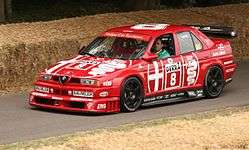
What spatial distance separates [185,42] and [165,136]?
16.0 feet

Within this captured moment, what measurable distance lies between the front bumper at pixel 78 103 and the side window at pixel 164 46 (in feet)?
5.31

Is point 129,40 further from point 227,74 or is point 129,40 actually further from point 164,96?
point 227,74

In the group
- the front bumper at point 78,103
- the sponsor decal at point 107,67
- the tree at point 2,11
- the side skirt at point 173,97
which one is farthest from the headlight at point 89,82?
the tree at point 2,11

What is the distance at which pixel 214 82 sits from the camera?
618 inches

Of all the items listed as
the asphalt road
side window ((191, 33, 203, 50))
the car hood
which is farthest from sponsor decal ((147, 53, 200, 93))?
the car hood

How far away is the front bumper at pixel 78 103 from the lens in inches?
520

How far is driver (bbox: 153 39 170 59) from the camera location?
47.6 feet

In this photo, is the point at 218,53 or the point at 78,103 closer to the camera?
the point at 78,103

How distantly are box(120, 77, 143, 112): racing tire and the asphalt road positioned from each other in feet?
0.50

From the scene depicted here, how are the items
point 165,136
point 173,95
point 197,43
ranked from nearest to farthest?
point 165,136, point 173,95, point 197,43

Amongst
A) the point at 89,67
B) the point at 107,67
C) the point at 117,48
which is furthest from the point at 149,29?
the point at 89,67

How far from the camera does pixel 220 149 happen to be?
10000 millimetres

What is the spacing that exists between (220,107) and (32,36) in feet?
16.9

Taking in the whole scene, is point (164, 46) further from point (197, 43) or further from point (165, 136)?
point (165, 136)
